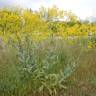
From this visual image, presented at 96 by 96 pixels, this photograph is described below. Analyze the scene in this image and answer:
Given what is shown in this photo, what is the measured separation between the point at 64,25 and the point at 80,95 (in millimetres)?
3063

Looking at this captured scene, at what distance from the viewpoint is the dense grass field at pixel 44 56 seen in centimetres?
597

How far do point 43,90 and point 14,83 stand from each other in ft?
1.75

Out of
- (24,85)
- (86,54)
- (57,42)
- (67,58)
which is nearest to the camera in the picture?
(24,85)

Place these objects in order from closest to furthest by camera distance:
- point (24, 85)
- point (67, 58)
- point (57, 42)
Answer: point (24, 85) → point (67, 58) → point (57, 42)

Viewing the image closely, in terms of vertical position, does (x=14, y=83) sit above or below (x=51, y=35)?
below

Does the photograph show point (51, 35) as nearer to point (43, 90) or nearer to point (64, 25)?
point (64, 25)

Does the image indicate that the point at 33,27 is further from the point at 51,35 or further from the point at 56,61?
the point at 56,61

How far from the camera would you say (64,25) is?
8875 millimetres

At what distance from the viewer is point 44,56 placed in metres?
6.55

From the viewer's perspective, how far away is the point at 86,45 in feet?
29.4

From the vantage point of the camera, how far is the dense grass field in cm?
597

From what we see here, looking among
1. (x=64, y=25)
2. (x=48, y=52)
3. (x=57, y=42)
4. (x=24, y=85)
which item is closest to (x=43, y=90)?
(x=24, y=85)

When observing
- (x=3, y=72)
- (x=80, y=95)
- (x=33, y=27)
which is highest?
(x=33, y=27)

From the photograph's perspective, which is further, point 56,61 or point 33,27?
point 33,27
